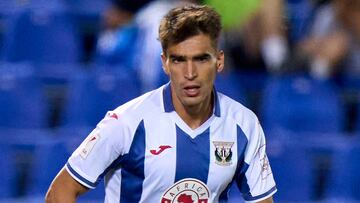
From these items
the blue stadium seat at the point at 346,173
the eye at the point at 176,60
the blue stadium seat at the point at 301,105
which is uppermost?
the eye at the point at 176,60

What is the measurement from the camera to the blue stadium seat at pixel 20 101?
6.41 metres

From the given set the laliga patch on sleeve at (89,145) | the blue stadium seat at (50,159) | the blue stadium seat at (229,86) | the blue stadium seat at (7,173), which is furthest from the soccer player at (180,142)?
the blue stadium seat at (229,86)

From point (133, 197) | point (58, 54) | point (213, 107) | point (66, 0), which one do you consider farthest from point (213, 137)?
point (66, 0)

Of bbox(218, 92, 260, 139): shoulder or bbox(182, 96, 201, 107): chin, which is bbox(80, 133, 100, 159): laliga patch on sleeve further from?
bbox(218, 92, 260, 139): shoulder

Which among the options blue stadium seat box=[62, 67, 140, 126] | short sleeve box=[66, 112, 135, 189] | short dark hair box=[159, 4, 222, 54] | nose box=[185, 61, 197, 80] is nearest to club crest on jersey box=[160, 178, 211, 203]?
short sleeve box=[66, 112, 135, 189]

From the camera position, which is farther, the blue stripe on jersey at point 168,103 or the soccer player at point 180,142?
the blue stripe on jersey at point 168,103

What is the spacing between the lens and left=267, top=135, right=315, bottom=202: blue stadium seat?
6.41m

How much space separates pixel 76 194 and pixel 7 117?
2389 mm

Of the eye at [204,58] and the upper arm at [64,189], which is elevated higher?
the eye at [204,58]

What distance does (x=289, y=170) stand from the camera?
645 cm

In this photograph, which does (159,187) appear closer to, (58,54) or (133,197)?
(133,197)

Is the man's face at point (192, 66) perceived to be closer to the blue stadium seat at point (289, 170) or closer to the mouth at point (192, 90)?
the mouth at point (192, 90)

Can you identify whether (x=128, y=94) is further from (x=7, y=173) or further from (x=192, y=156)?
(x=192, y=156)

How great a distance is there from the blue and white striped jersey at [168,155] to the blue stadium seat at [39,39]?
8.84 ft
